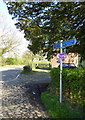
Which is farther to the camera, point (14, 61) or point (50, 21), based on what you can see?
point (14, 61)

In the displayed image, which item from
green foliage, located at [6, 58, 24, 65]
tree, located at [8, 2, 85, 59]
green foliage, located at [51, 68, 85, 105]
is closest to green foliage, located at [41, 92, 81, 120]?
green foliage, located at [51, 68, 85, 105]

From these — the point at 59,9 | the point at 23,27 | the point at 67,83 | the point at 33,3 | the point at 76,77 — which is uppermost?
the point at 33,3

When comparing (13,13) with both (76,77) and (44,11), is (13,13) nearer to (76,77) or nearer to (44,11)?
(44,11)

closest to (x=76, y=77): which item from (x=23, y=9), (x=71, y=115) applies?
(x=71, y=115)

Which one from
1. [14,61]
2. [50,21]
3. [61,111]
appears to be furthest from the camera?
[14,61]

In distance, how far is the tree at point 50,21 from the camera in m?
5.06

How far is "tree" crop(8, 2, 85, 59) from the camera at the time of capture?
16.6ft

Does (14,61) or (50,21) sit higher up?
(50,21)

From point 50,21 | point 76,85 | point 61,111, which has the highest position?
point 50,21

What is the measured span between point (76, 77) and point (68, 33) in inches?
88.3

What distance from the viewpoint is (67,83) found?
13.3 ft

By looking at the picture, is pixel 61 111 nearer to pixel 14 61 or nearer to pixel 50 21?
pixel 50 21

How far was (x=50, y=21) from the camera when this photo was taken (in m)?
5.14

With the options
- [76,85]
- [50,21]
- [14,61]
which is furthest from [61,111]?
[14,61]
